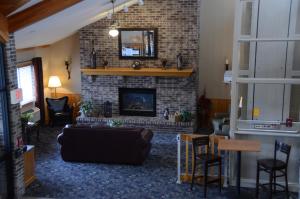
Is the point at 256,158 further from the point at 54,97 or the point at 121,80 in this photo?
the point at 54,97

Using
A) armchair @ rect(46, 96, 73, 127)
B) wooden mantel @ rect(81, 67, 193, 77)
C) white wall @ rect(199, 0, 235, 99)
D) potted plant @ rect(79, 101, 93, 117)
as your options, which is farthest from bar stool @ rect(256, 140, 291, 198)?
armchair @ rect(46, 96, 73, 127)

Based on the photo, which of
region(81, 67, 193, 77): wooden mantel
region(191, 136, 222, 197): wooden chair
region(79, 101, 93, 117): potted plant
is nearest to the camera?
region(191, 136, 222, 197): wooden chair

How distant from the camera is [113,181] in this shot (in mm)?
7543

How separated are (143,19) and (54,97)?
409cm

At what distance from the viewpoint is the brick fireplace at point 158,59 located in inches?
420

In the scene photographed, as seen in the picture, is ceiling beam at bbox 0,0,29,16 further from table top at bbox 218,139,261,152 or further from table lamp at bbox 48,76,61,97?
table lamp at bbox 48,76,61,97

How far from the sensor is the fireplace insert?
11.3 metres

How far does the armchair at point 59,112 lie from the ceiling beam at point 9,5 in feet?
19.7

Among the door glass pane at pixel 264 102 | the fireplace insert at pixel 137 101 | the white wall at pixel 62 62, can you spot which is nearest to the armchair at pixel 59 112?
the white wall at pixel 62 62

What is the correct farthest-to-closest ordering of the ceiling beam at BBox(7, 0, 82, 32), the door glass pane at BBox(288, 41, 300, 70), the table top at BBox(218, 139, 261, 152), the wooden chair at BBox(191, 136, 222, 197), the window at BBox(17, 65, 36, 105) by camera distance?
1. the window at BBox(17, 65, 36, 105)
2. the door glass pane at BBox(288, 41, 300, 70)
3. the wooden chair at BBox(191, 136, 222, 197)
4. the table top at BBox(218, 139, 261, 152)
5. the ceiling beam at BBox(7, 0, 82, 32)

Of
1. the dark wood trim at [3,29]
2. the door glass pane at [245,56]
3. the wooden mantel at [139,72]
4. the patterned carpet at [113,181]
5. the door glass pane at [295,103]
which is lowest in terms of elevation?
the patterned carpet at [113,181]

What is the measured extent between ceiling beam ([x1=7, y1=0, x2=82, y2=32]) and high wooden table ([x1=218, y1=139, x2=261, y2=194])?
3575mm

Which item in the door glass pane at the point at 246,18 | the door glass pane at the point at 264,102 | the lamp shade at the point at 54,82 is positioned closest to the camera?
the door glass pane at the point at 264,102

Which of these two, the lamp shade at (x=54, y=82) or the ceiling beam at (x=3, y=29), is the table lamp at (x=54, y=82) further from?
the ceiling beam at (x=3, y=29)
